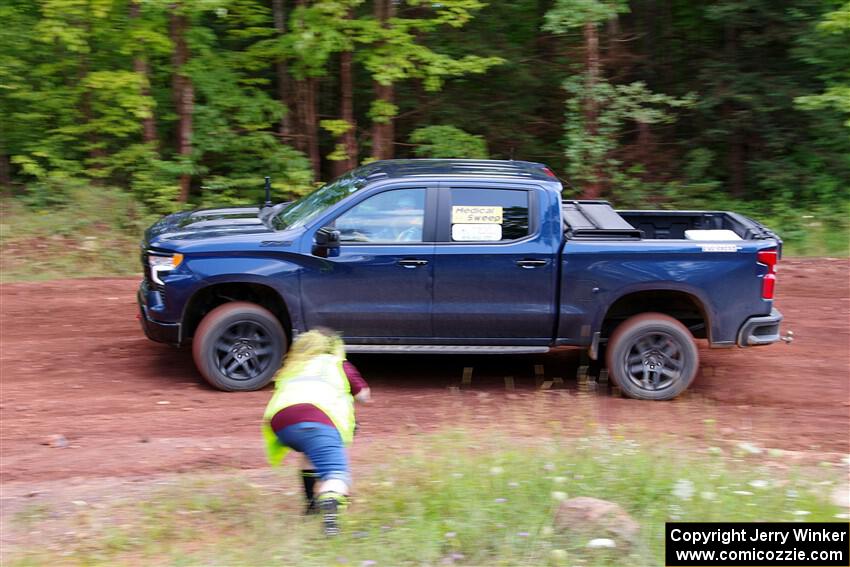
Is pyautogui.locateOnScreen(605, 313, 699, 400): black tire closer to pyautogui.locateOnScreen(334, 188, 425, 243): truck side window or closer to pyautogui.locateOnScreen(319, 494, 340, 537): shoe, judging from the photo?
pyautogui.locateOnScreen(334, 188, 425, 243): truck side window

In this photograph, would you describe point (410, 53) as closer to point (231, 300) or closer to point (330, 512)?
point (231, 300)

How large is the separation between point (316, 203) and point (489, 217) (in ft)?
4.98

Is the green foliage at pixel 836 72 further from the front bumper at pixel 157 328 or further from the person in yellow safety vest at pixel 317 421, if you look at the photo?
the person in yellow safety vest at pixel 317 421

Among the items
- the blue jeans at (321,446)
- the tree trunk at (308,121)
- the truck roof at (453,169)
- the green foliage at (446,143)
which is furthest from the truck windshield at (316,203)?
the tree trunk at (308,121)

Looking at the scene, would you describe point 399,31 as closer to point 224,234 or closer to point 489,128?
point 489,128

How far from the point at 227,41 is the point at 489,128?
177 inches

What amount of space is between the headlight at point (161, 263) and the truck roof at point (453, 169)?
174cm

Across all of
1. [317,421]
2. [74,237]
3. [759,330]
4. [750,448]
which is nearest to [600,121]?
[759,330]

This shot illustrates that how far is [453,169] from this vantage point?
329 inches

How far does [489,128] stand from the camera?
52.7 feet

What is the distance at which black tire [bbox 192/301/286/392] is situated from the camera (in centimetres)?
782

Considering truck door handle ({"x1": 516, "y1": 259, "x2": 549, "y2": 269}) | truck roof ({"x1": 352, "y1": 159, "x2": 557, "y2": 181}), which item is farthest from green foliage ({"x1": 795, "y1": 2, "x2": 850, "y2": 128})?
truck door handle ({"x1": 516, "y1": 259, "x2": 549, "y2": 269})

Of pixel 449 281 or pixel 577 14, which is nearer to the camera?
pixel 449 281

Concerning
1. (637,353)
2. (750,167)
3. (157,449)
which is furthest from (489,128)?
(157,449)
